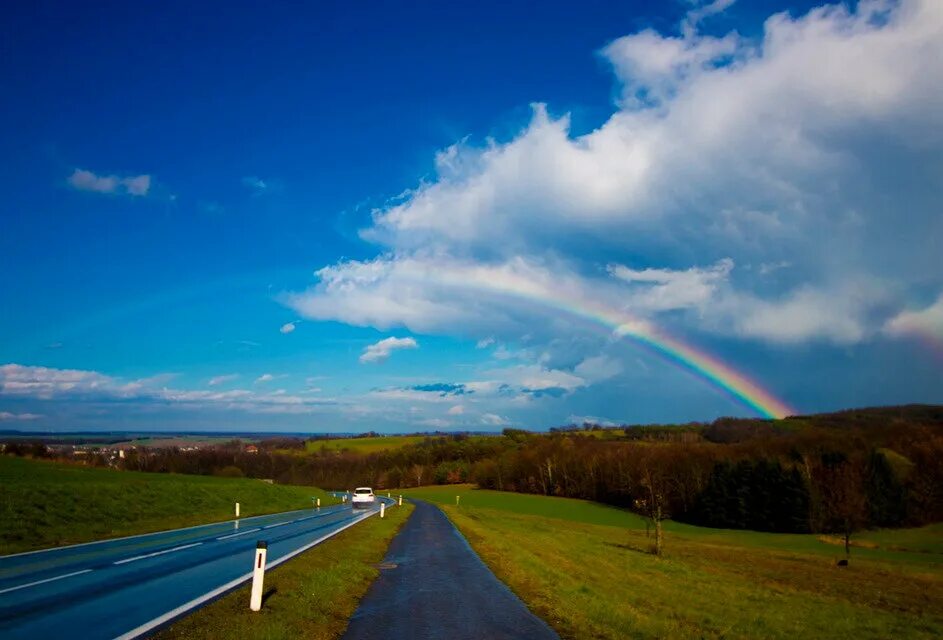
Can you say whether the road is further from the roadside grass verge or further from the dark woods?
the roadside grass verge

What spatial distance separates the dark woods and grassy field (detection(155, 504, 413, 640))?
2924 centimetres

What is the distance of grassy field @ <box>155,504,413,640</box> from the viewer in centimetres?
916

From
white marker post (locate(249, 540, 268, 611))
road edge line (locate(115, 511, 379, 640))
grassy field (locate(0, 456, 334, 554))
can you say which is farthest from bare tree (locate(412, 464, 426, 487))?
white marker post (locate(249, 540, 268, 611))

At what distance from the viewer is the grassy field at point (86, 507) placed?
75.0ft

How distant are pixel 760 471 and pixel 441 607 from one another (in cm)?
8382

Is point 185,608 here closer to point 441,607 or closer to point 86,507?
point 441,607

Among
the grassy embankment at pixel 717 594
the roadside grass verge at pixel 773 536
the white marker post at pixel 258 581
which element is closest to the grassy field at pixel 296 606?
the white marker post at pixel 258 581

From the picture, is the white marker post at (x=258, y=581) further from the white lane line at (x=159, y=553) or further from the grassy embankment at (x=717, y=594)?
the white lane line at (x=159, y=553)

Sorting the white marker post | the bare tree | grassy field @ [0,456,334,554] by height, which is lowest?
the bare tree

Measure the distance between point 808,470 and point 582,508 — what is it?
110 ft

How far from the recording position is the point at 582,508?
9744 cm

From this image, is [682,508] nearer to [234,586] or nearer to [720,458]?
[720,458]

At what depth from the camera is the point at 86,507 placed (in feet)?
92.5

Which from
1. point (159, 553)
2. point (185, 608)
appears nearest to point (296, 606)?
point (185, 608)
